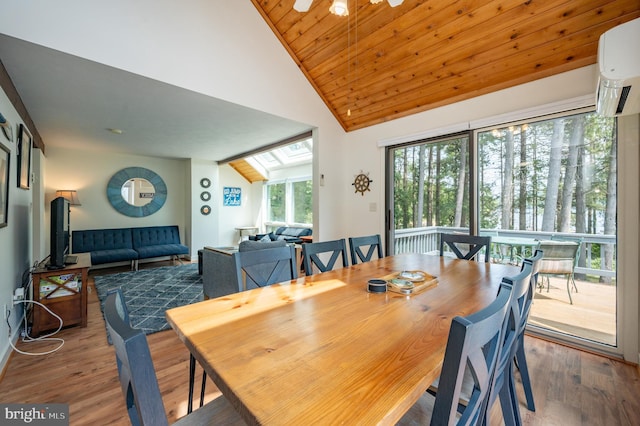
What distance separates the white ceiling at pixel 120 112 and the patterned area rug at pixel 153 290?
2.00 m

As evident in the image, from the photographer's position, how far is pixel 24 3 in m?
1.87

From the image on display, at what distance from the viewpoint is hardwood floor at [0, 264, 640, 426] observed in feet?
5.31

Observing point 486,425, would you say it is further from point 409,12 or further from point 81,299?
point 81,299

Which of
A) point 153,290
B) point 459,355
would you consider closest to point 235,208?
point 153,290

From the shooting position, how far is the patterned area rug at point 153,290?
2.99 m

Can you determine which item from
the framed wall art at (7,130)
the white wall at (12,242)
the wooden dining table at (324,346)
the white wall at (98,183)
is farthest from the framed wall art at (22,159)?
the wooden dining table at (324,346)

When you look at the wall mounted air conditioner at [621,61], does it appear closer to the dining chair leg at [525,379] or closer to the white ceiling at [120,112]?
the dining chair leg at [525,379]

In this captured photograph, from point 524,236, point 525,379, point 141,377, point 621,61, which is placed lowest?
point 525,379

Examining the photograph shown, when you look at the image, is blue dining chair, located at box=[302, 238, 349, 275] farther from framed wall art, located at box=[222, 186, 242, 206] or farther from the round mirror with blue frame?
framed wall art, located at box=[222, 186, 242, 206]

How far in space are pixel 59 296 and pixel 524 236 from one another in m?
4.66

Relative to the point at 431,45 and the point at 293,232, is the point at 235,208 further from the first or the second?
the point at 431,45

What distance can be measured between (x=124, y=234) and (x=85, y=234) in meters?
0.61

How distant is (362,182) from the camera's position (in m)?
4.09

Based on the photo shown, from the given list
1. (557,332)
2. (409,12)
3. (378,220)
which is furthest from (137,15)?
(557,332)
